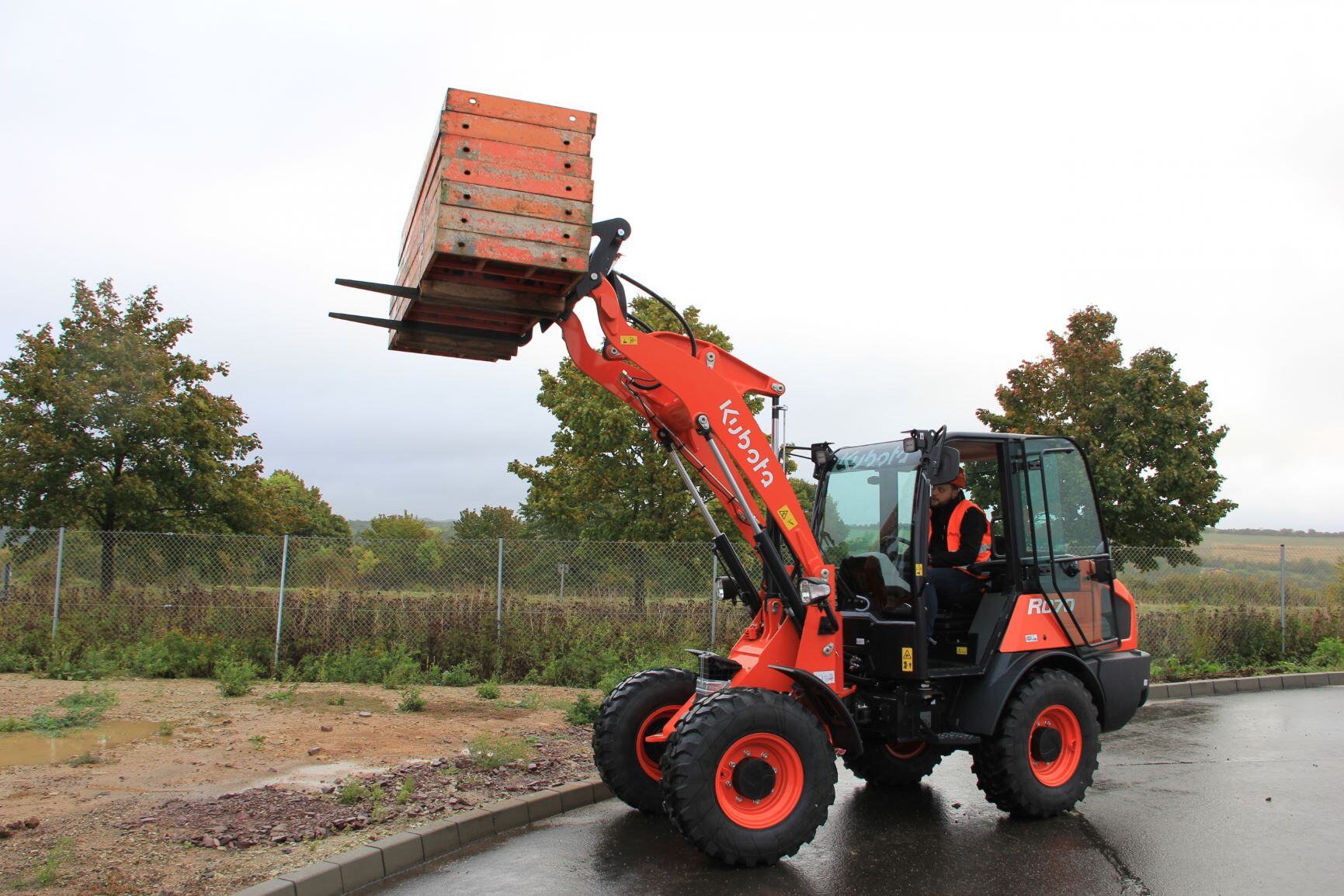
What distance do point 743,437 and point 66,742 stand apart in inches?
243

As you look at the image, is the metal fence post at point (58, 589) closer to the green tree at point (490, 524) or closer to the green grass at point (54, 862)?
the green grass at point (54, 862)

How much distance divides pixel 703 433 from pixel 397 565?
8591mm

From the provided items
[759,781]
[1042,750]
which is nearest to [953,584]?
[1042,750]

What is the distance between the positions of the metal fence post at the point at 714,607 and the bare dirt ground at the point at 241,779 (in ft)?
9.18

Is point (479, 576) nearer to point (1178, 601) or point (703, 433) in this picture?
point (703, 433)

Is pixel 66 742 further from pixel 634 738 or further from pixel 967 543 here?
pixel 967 543

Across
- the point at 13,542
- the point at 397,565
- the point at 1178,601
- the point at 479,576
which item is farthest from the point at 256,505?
the point at 1178,601

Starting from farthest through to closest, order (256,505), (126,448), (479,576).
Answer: (256,505), (126,448), (479,576)

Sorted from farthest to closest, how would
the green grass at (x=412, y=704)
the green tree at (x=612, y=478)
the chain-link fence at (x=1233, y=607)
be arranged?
the green tree at (x=612, y=478) < the chain-link fence at (x=1233, y=607) < the green grass at (x=412, y=704)

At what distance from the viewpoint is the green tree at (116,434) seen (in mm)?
16047

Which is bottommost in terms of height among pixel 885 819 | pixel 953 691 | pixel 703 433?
pixel 885 819

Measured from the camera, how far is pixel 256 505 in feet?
57.4

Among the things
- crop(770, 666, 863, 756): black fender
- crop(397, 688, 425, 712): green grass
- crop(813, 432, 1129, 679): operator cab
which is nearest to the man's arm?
crop(813, 432, 1129, 679): operator cab

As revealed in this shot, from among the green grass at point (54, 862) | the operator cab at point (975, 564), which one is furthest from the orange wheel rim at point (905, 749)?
the green grass at point (54, 862)
